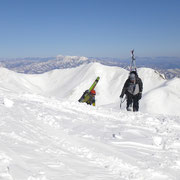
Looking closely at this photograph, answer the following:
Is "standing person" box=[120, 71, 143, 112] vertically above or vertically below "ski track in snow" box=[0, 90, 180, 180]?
above

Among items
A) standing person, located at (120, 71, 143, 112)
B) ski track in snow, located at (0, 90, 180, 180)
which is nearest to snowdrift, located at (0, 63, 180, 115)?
standing person, located at (120, 71, 143, 112)

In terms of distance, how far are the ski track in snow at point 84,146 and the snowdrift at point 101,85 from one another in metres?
26.2

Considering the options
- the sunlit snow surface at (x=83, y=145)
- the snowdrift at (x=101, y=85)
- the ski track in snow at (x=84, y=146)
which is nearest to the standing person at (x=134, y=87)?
the sunlit snow surface at (x=83, y=145)

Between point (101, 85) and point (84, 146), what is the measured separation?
132 feet

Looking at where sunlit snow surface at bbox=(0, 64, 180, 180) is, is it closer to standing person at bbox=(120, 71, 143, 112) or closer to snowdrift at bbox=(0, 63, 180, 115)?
standing person at bbox=(120, 71, 143, 112)

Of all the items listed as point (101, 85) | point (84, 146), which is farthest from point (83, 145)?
point (101, 85)

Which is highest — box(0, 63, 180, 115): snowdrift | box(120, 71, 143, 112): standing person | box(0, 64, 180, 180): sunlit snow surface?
box(120, 71, 143, 112): standing person

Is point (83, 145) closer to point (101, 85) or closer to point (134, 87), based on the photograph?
point (134, 87)

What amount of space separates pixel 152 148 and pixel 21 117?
4476mm

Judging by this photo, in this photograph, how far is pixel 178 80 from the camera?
40.9 m

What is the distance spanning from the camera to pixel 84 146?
17.0 feet

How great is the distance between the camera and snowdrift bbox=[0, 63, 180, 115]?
1362 inches

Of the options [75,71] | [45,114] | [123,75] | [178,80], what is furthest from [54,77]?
[45,114]

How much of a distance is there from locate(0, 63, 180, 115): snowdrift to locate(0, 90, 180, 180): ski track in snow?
26171 millimetres
